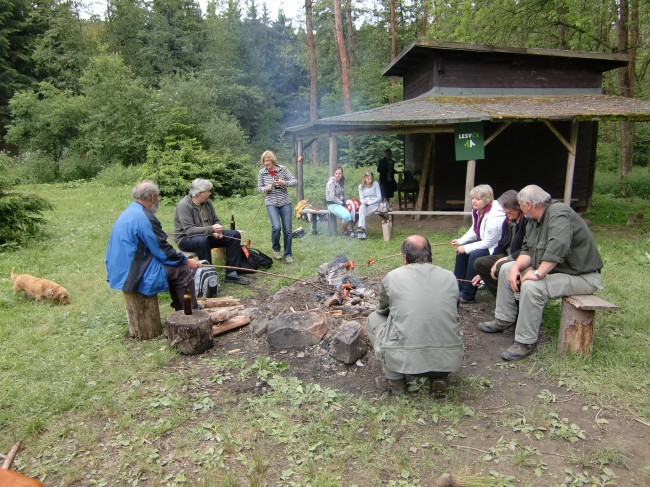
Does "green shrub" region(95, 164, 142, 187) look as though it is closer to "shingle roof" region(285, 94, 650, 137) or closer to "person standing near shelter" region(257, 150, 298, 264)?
"shingle roof" region(285, 94, 650, 137)

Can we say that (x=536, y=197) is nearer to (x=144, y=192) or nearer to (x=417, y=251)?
(x=417, y=251)

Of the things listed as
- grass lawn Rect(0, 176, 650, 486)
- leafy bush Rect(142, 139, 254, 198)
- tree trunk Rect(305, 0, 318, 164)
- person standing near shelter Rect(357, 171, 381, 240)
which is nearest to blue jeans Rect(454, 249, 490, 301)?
grass lawn Rect(0, 176, 650, 486)

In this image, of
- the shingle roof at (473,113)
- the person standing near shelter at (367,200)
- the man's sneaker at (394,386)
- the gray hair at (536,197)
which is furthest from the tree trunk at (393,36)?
the man's sneaker at (394,386)

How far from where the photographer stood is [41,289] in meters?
5.49

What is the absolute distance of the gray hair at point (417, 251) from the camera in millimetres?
3244

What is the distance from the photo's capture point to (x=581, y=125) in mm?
11875

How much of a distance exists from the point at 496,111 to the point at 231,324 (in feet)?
23.6

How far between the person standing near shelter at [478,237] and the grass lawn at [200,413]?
0.93 metres

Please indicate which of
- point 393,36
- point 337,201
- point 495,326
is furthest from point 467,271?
point 393,36

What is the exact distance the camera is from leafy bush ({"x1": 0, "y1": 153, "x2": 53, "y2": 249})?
8016 mm

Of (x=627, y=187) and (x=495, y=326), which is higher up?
(x=627, y=187)

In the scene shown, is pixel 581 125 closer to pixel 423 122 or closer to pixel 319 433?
pixel 423 122

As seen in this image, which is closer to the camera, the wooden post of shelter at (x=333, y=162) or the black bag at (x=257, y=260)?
the black bag at (x=257, y=260)

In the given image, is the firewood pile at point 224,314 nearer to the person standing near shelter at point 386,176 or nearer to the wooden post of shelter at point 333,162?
the wooden post of shelter at point 333,162
